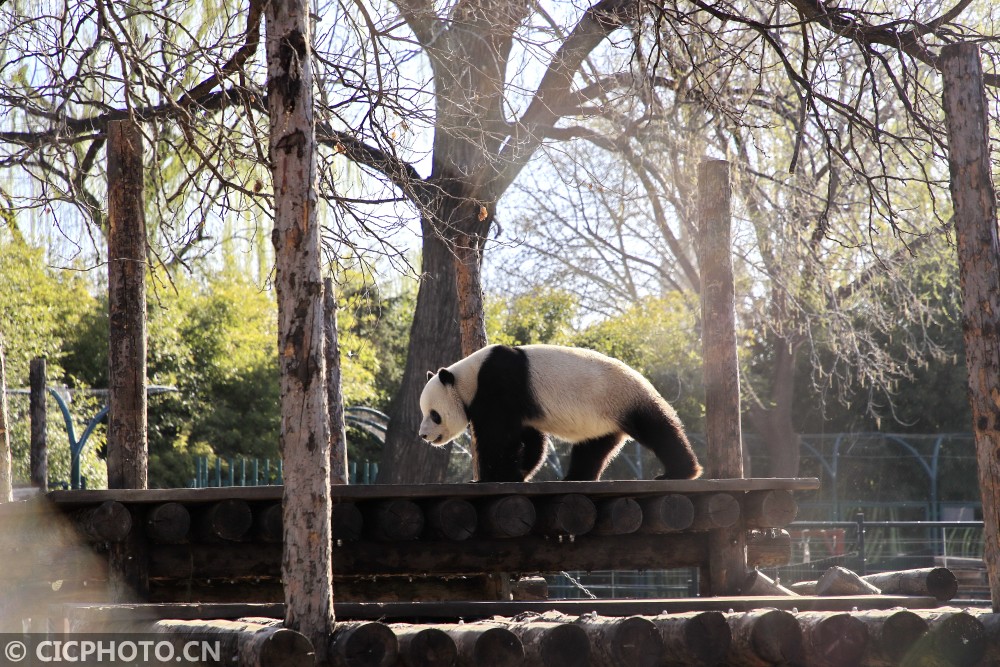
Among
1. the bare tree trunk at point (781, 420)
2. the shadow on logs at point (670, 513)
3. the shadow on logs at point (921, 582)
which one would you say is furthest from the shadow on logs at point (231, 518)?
the bare tree trunk at point (781, 420)

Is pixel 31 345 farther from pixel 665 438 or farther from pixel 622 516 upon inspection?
pixel 622 516

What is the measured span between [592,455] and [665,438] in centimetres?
76

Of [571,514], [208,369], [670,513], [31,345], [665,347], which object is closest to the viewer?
[571,514]

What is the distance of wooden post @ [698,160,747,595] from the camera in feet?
20.5

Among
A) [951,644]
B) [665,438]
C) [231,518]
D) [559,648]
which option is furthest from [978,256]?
[231,518]

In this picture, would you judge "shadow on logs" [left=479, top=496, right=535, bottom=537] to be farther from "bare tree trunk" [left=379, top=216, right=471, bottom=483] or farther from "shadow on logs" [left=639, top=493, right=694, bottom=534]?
"bare tree trunk" [left=379, top=216, right=471, bottom=483]

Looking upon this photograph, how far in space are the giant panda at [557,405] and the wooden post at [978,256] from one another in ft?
7.69

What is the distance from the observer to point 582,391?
6586 millimetres

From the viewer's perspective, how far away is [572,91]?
10047mm

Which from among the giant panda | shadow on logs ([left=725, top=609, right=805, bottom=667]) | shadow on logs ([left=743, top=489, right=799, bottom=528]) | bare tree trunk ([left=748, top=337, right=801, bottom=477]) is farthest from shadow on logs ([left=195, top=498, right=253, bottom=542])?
bare tree trunk ([left=748, top=337, right=801, bottom=477])

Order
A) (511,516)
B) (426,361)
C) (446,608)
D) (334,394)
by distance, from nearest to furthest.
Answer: (446,608) → (511,516) → (334,394) → (426,361)

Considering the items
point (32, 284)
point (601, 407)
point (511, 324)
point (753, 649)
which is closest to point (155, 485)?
point (32, 284)

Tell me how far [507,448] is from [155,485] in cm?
887

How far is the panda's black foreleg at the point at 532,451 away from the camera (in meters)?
7.11
